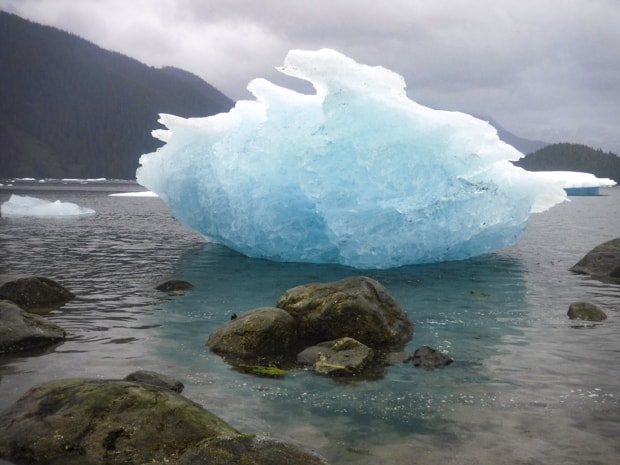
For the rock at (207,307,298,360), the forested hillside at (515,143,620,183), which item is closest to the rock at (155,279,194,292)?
the rock at (207,307,298,360)

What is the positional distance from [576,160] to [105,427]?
575 feet

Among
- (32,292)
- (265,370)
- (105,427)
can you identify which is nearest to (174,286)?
(32,292)

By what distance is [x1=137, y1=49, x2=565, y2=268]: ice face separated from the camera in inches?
733

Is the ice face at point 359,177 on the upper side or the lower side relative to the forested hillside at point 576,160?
lower

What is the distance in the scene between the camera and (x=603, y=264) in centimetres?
2000

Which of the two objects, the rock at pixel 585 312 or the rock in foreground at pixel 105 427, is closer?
the rock in foreground at pixel 105 427

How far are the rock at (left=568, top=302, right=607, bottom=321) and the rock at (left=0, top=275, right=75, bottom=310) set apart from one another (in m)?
11.3

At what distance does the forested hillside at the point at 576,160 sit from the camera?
162 m

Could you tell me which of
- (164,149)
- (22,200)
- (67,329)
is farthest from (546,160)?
(67,329)

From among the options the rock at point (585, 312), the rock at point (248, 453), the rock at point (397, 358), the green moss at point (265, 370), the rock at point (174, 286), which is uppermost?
the rock at point (585, 312)

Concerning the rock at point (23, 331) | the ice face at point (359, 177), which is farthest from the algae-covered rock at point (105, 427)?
the ice face at point (359, 177)

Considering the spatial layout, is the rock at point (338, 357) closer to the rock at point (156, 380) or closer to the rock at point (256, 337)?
the rock at point (256, 337)

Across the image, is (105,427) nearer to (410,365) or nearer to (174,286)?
(410,365)

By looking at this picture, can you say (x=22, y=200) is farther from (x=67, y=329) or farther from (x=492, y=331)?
(x=492, y=331)
